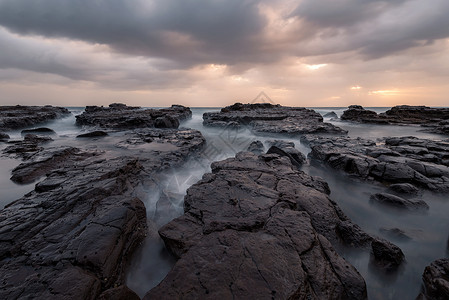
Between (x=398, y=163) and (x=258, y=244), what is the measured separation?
5.94m

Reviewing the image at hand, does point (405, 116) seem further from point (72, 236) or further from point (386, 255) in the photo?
point (72, 236)

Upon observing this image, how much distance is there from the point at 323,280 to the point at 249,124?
1590cm

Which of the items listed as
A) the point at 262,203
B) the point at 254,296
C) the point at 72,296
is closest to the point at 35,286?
A: the point at 72,296

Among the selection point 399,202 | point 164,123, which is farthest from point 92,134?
point 399,202

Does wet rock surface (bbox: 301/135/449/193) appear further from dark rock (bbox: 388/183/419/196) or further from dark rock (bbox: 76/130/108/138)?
dark rock (bbox: 76/130/108/138)

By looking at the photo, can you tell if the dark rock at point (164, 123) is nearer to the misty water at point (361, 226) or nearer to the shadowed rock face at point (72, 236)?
the misty water at point (361, 226)

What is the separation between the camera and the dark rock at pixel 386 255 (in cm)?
292

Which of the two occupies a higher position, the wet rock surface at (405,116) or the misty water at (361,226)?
the wet rock surface at (405,116)

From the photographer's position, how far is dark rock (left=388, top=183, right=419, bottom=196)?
492cm

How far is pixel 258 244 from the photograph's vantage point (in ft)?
8.33

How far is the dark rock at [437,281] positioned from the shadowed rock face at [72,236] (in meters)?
3.67

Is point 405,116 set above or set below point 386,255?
above

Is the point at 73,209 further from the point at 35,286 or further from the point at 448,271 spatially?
the point at 448,271

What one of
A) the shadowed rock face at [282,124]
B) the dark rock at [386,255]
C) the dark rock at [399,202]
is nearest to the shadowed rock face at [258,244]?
the dark rock at [386,255]
